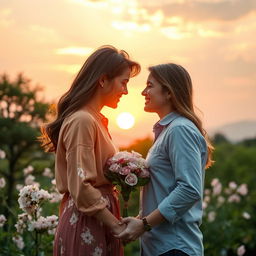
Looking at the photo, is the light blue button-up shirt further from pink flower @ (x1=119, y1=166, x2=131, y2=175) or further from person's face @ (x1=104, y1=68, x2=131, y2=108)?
person's face @ (x1=104, y1=68, x2=131, y2=108)

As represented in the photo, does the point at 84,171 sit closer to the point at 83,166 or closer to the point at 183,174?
the point at 83,166

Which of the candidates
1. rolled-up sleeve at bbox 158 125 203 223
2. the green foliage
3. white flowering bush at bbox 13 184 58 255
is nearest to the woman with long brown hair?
rolled-up sleeve at bbox 158 125 203 223

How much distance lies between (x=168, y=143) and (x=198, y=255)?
0.68m

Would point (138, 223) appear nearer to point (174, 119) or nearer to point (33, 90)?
point (174, 119)

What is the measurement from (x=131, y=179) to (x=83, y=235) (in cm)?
43

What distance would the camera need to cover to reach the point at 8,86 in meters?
11.3

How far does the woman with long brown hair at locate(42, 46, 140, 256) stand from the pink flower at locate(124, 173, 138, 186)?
14 centimetres

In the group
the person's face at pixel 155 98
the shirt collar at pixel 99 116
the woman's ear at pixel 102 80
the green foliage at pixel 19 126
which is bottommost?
the green foliage at pixel 19 126

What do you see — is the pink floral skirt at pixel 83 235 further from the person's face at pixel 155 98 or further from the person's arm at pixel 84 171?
the person's face at pixel 155 98

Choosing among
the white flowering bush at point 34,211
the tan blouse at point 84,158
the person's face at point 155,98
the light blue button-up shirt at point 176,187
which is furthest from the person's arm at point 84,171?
the white flowering bush at point 34,211

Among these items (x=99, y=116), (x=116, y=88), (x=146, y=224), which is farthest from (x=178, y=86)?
(x=146, y=224)

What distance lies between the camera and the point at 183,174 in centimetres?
358

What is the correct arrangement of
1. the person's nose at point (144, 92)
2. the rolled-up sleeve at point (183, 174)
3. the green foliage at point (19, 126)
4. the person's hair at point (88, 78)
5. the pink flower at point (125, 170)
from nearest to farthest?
the rolled-up sleeve at point (183, 174)
the pink flower at point (125, 170)
the person's hair at point (88, 78)
the person's nose at point (144, 92)
the green foliage at point (19, 126)

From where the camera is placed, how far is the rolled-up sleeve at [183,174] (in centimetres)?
359
